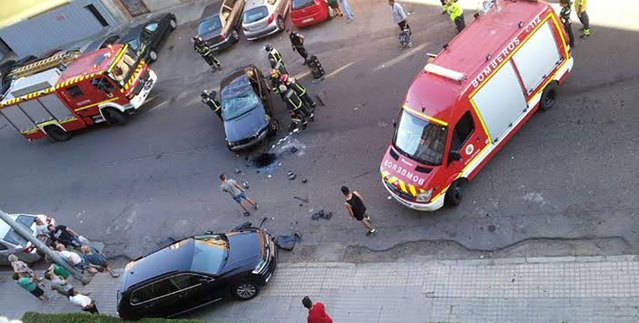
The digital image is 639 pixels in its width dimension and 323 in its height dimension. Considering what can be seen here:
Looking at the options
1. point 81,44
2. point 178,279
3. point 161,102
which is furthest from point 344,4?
point 81,44

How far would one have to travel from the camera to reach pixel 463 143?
10656 millimetres

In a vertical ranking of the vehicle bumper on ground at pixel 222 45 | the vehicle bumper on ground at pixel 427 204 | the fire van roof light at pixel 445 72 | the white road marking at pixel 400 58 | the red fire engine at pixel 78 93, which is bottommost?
the white road marking at pixel 400 58

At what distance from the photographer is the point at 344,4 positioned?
18.4m

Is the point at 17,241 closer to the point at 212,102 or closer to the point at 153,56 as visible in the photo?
the point at 212,102

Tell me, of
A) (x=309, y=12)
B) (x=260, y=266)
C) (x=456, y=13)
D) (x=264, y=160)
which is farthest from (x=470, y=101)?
(x=309, y=12)

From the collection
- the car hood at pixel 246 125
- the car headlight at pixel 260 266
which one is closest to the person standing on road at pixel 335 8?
the car hood at pixel 246 125

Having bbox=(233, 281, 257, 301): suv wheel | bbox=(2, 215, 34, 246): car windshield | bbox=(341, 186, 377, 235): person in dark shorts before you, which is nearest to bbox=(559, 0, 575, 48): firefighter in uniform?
bbox=(341, 186, 377, 235): person in dark shorts

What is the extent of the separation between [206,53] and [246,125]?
17.7 ft

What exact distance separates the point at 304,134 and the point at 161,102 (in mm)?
7238

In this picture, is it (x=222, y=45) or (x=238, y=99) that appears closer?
(x=238, y=99)

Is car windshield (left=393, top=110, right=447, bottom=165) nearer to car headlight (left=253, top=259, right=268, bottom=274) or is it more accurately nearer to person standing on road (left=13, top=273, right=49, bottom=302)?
car headlight (left=253, top=259, right=268, bottom=274)

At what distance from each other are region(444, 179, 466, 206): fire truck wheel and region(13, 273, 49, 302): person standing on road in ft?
32.3

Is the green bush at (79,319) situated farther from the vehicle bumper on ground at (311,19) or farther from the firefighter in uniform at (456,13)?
the vehicle bumper on ground at (311,19)

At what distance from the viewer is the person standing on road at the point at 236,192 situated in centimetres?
1272
